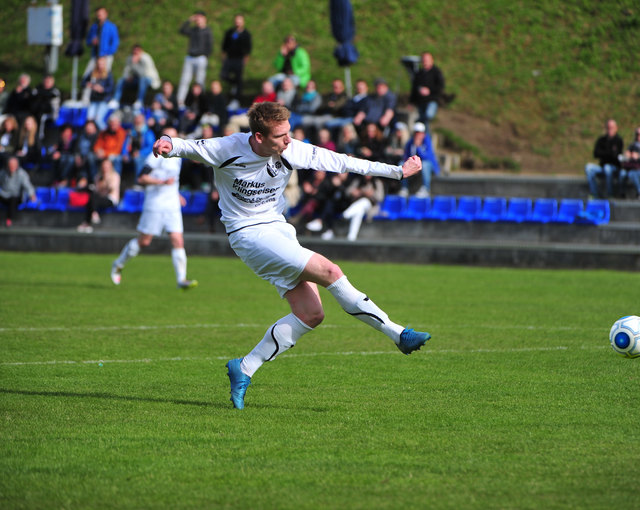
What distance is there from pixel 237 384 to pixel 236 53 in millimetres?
20968

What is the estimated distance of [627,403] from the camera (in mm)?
7309

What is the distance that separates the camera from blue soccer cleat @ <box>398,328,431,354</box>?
7.06m

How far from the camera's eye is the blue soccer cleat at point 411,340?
23.2ft

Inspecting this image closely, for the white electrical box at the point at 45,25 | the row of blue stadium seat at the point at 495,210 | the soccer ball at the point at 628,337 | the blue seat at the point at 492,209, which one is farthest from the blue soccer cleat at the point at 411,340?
the white electrical box at the point at 45,25

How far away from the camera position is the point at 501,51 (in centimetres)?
3325

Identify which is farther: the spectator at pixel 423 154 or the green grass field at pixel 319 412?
the spectator at pixel 423 154

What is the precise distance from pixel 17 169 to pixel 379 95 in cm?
917

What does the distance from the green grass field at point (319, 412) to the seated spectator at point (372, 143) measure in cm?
869

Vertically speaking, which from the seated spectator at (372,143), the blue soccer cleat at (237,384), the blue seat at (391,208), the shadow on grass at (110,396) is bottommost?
the blue seat at (391,208)

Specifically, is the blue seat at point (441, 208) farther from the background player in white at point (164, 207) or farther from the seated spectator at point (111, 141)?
the background player in white at point (164, 207)

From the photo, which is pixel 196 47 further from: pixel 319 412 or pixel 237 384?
pixel 319 412

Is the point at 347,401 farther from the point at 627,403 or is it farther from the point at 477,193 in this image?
the point at 477,193

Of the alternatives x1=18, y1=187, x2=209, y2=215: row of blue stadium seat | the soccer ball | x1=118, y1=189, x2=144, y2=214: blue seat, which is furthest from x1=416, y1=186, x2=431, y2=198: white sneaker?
the soccer ball

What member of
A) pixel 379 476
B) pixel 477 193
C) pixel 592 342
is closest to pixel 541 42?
pixel 477 193
